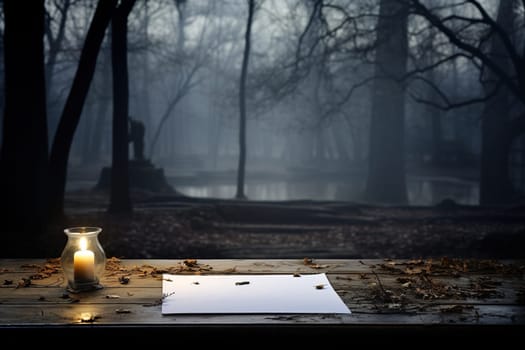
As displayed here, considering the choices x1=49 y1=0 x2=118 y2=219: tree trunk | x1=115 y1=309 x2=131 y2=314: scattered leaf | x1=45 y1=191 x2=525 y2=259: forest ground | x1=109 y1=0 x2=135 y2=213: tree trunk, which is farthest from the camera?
x1=109 y1=0 x2=135 y2=213: tree trunk

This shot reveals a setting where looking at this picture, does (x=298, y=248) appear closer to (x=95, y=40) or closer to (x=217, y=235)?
(x=217, y=235)

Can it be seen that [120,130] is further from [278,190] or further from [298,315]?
[278,190]

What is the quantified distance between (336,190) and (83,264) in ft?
81.4

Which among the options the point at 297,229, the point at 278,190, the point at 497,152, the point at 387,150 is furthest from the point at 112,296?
the point at 278,190

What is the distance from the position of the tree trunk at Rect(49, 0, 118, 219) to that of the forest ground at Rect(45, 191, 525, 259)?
2.07 feet

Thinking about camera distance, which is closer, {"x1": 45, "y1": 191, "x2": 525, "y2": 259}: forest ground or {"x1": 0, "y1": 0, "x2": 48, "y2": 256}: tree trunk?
{"x1": 0, "y1": 0, "x2": 48, "y2": 256}: tree trunk

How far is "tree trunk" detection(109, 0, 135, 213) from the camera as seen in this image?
37.8 feet

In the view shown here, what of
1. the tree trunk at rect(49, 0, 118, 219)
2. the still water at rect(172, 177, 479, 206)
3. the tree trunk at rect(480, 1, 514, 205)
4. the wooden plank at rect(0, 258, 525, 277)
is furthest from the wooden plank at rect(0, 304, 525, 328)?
the still water at rect(172, 177, 479, 206)

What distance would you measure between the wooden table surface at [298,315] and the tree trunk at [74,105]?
5622 millimetres

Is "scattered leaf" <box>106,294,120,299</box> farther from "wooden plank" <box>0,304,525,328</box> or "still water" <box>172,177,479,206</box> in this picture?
"still water" <box>172,177,479,206</box>

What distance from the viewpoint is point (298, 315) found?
7.97ft

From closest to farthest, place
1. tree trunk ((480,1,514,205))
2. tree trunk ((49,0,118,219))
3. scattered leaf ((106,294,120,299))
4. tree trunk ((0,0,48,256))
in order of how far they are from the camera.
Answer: scattered leaf ((106,294,120,299)) → tree trunk ((0,0,48,256)) → tree trunk ((49,0,118,219)) → tree trunk ((480,1,514,205))

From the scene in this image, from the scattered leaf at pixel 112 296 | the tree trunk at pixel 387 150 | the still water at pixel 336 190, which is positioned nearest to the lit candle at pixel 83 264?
the scattered leaf at pixel 112 296

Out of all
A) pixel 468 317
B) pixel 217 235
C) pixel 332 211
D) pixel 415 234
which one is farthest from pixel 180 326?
pixel 332 211
